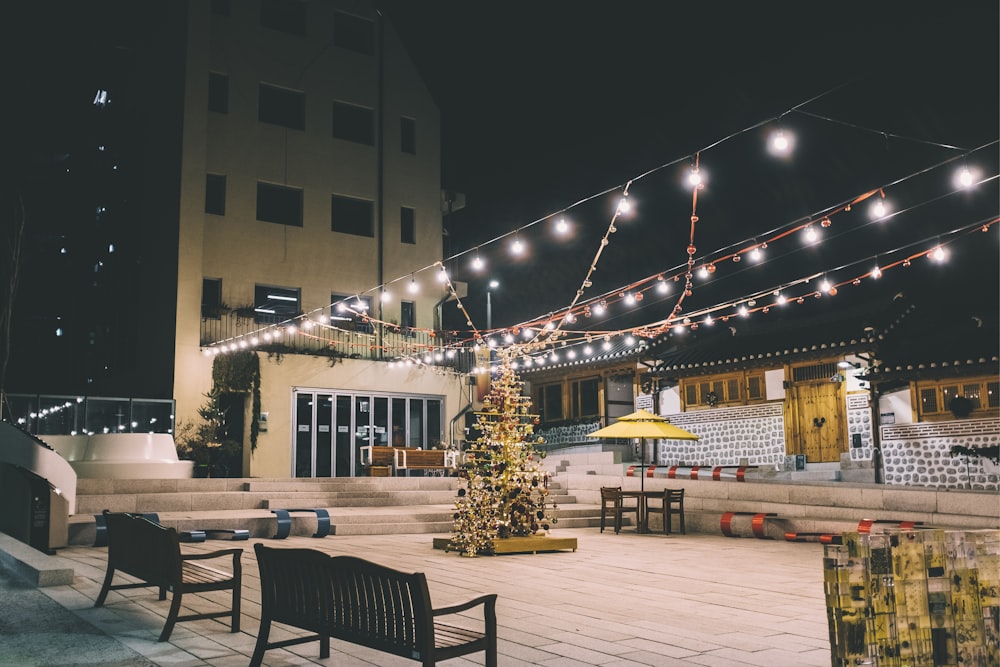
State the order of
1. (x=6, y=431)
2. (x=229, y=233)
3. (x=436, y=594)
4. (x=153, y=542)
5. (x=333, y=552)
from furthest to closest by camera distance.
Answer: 1. (x=229, y=233)
2. (x=6, y=431)
3. (x=333, y=552)
4. (x=436, y=594)
5. (x=153, y=542)

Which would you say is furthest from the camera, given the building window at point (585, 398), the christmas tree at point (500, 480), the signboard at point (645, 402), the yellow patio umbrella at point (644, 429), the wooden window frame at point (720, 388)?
the building window at point (585, 398)

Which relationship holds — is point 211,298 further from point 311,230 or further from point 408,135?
point 408,135

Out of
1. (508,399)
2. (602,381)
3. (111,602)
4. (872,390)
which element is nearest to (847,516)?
(508,399)

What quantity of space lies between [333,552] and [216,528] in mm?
2462

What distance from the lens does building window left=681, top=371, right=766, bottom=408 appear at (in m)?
22.3

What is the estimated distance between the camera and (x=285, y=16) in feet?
79.6

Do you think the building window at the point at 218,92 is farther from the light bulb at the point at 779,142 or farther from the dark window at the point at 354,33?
the light bulb at the point at 779,142

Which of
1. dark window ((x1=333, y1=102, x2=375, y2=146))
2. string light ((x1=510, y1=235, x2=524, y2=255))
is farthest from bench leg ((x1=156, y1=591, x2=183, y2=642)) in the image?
dark window ((x1=333, y1=102, x2=375, y2=146))

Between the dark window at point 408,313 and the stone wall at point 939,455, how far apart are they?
514 inches

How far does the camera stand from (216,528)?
12.2m

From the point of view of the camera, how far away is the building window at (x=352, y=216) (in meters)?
24.4

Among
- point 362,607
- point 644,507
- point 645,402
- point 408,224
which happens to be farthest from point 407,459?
point 362,607

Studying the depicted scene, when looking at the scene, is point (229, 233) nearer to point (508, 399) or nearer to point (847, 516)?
point (508, 399)

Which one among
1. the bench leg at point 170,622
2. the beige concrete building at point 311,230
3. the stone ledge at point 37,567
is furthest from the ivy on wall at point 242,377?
the bench leg at point 170,622
